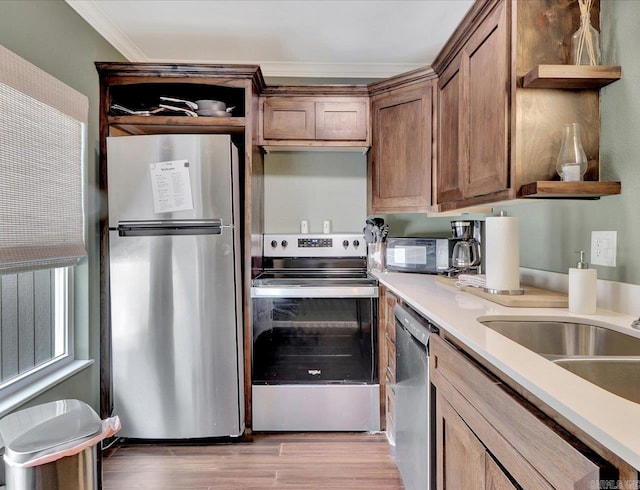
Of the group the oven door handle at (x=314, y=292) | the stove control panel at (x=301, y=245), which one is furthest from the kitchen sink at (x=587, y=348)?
the stove control panel at (x=301, y=245)

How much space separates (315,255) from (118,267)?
4.26 feet

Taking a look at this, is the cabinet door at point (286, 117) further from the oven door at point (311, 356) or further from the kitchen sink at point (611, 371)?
the kitchen sink at point (611, 371)

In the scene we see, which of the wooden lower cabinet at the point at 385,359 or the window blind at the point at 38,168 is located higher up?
the window blind at the point at 38,168

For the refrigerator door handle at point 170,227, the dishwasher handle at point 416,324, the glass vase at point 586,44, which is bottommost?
the dishwasher handle at point 416,324

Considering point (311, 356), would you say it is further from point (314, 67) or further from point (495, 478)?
point (314, 67)

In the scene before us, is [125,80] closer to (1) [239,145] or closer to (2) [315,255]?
(1) [239,145]

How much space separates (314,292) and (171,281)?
0.84 meters

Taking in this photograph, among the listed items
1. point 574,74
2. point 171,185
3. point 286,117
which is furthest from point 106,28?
point 574,74

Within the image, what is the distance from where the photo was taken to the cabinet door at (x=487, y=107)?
1448mm

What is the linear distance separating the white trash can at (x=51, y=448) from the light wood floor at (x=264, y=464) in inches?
27.4

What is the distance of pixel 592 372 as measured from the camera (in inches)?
34.5

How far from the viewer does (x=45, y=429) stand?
1304mm

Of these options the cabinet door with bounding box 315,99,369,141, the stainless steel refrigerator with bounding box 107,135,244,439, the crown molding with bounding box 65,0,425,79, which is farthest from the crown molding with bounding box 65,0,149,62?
the cabinet door with bounding box 315,99,369,141

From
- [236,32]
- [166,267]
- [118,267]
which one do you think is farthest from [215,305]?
[236,32]
